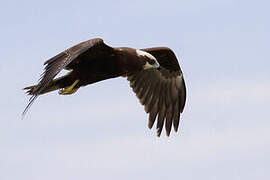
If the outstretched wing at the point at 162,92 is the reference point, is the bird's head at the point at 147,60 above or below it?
above

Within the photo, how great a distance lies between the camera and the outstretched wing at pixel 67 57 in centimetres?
1083

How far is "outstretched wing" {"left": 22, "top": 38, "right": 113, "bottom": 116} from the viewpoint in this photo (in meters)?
10.8

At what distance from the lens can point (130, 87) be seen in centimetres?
1554

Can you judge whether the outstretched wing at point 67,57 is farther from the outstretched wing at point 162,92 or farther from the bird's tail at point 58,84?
the outstretched wing at point 162,92

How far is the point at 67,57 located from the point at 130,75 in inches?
161

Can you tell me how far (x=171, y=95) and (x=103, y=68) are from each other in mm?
3480

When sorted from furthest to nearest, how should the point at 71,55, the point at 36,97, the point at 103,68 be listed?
the point at 103,68 → the point at 71,55 → the point at 36,97

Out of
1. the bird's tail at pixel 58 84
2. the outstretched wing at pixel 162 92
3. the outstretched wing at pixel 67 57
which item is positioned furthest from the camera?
the outstretched wing at pixel 162 92

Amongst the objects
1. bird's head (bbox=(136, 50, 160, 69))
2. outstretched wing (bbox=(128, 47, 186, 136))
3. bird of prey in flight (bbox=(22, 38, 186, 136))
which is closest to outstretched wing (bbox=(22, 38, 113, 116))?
bird of prey in flight (bbox=(22, 38, 186, 136))

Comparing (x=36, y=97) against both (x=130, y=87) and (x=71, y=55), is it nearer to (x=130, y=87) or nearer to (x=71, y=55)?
(x=71, y=55)

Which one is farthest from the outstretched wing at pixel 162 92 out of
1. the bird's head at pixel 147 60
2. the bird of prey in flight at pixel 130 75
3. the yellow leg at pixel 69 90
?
the yellow leg at pixel 69 90

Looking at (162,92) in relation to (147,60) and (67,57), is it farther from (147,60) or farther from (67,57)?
(67,57)

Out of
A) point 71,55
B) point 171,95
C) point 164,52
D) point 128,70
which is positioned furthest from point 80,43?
point 171,95

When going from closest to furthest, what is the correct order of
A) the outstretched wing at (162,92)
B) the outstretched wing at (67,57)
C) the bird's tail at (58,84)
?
the outstretched wing at (67,57), the bird's tail at (58,84), the outstretched wing at (162,92)
